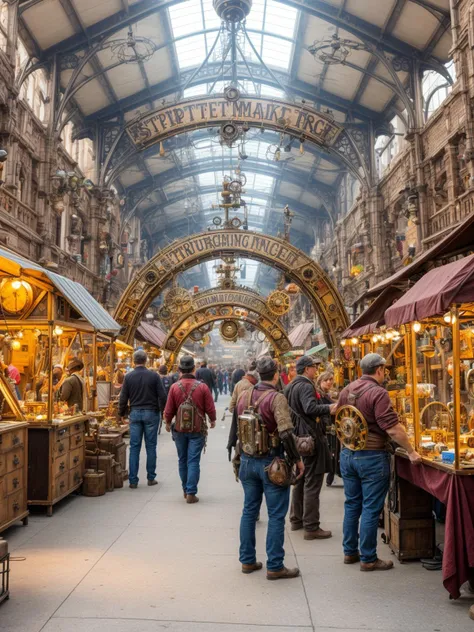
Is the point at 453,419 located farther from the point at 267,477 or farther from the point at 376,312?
the point at 376,312

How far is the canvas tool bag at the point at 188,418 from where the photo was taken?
8.49 meters

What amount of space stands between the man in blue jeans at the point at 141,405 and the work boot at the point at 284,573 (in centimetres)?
452

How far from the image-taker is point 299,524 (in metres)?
7.11

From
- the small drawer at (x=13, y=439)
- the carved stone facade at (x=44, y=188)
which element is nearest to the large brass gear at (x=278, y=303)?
the carved stone facade at (x=44, y=188)

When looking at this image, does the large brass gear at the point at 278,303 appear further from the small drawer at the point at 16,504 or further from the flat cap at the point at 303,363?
the small drawer at the point at 16,504

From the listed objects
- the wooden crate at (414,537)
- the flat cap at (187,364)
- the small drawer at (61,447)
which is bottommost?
the wooden crate at (414,537)

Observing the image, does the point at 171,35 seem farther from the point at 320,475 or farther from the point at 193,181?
the point at 320,475

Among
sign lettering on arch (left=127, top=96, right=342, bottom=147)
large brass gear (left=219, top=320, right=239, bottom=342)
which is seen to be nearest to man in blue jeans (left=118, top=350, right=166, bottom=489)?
sign lettering on arch (left=127, top=96, right=342, bottom=147)

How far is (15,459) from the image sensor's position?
6.60m

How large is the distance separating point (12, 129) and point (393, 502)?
541 inches

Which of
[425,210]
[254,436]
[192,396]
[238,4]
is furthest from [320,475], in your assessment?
[238,4]

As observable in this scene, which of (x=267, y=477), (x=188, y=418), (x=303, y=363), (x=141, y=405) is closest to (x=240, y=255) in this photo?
(x=141, y=405)

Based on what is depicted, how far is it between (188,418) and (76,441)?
1.65m

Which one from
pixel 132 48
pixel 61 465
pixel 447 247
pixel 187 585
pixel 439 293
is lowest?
pixel 187 585
